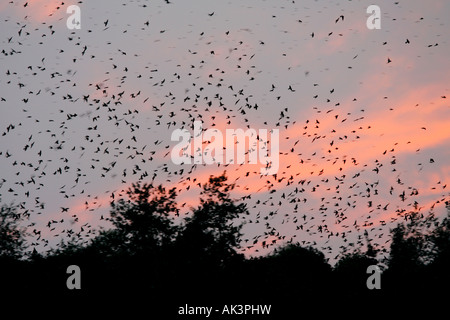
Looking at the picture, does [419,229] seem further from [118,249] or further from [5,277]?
[5,277]

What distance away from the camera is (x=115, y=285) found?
40406 mm

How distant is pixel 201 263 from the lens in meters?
48.8

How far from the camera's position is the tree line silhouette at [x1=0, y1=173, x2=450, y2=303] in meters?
40.7

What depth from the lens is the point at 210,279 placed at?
4362 cm

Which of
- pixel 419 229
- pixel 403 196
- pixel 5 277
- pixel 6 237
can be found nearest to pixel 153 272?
pixel 5 277

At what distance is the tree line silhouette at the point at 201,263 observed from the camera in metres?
40.7

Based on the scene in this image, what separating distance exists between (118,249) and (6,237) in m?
11.8

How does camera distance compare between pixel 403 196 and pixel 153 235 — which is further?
pixel 153 235
